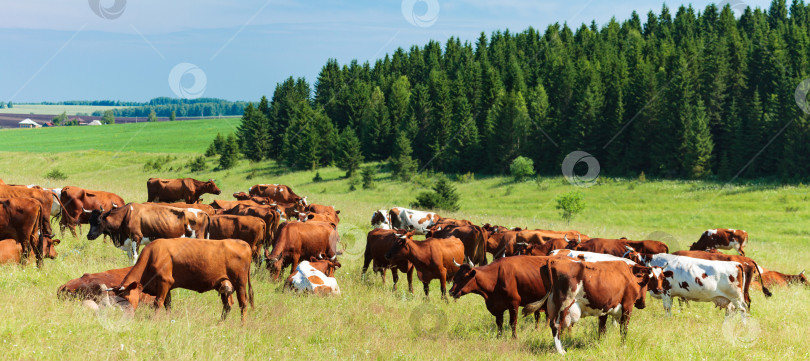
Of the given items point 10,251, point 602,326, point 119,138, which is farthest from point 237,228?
point 119,138

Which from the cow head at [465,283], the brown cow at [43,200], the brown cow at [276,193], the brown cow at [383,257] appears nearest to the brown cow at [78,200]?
the brown cow at [43,200]

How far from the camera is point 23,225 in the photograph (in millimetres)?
13000

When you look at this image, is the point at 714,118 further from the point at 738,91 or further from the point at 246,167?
the point at 246,167

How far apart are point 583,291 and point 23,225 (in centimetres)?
1223

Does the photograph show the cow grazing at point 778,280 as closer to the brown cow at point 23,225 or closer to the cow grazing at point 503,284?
the cow grazing at point 503,284

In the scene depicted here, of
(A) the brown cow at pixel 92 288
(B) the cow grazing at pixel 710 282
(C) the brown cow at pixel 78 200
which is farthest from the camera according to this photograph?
(C) the brown cow at pixel 78 200

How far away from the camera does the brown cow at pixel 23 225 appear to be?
12.9 m

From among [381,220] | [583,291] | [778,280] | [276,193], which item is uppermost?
[583,291]

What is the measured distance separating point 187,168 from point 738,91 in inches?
2992

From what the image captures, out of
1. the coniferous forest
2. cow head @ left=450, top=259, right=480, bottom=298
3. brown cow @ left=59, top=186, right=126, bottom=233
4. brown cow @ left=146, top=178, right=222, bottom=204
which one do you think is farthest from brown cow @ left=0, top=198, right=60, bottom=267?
the coniferous forest

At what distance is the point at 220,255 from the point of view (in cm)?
1018

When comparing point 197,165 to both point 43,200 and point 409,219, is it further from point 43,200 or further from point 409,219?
point 43,200

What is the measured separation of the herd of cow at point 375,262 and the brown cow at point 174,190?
580 centimetres

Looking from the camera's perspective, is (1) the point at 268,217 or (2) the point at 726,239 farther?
(2) the point at 726,239
